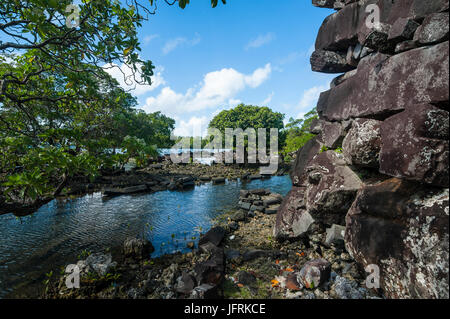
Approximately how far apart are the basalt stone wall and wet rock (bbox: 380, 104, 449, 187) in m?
0.01

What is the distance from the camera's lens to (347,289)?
4.19 m

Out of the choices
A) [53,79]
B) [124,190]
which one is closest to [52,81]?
[53,79]

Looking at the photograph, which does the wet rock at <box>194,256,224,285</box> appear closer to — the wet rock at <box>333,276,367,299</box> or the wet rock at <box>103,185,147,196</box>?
the wet rock at <box>333,276,367,299</box>

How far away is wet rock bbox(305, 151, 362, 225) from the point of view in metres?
5.50

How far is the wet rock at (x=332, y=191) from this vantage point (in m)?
5.50

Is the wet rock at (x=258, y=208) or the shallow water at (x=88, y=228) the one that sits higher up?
the wet rock at (x=258, y=208)

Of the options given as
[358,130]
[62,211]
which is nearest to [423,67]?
[358,130]

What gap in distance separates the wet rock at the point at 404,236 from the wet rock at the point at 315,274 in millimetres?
796

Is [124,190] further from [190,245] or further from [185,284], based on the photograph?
[185,284]

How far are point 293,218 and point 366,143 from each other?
329 cm

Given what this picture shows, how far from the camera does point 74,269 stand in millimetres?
4965

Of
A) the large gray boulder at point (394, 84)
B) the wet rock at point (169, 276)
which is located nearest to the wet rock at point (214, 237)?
the wet rock at point (169, 276)

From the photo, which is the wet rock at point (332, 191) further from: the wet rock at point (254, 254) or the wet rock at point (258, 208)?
the wet rock at point (258, 208)

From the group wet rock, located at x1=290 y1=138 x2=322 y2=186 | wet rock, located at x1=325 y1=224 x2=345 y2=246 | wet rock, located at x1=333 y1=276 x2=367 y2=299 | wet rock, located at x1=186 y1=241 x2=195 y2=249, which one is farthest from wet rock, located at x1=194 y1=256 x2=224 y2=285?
wet rock, located at x1=290 y1=138 x2=322 y2=186
